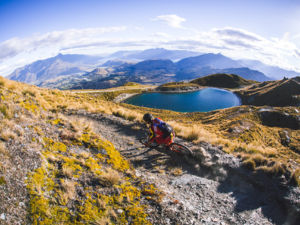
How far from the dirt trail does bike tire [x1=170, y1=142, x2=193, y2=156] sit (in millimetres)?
360

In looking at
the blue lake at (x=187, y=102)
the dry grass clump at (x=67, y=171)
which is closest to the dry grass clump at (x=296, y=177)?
the dry grass clump at (x=67, y=171)

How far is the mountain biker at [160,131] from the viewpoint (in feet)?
28.5

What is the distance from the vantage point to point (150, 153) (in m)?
9.62

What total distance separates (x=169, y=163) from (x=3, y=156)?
23.6 ft

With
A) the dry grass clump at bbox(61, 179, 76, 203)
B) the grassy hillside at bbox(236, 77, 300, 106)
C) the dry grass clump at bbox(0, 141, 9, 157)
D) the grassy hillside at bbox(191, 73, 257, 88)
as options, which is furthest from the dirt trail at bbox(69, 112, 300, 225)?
the grassy hillside at bbox(191, 73, 257, 88)

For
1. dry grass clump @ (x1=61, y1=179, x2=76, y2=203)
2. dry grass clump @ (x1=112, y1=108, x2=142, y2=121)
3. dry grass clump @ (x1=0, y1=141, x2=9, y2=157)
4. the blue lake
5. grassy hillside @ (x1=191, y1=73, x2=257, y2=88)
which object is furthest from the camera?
grassy hillside @ (x1=191, y1=73, x2=257, y2=88)

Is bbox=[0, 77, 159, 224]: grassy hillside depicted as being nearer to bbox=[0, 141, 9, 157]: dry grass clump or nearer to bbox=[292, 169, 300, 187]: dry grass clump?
bbox=[0, 141, 9, 157]: dry grass clump

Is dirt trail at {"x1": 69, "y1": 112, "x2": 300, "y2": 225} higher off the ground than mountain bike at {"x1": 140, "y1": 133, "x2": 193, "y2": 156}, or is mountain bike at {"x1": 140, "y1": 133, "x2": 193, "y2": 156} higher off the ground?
mountain bike at {"x1": 140, "y1": 133, "x2": 193, "y2": 156}

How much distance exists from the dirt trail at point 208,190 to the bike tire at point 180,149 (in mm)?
360

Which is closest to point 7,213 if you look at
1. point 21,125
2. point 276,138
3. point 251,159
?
point 21,125

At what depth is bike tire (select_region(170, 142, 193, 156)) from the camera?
9206 millimetres

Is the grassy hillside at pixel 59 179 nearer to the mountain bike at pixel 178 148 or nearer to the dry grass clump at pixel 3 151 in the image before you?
the dry grass clump at pixel 3 151

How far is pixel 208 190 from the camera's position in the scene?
683cm

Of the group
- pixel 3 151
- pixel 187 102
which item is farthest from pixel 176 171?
pixel 187 102
